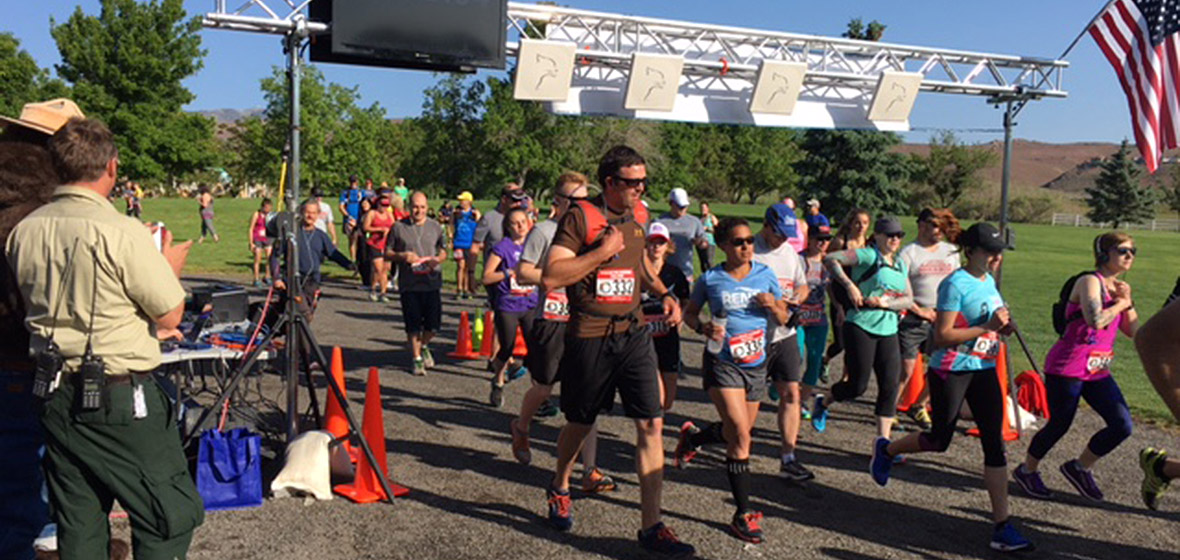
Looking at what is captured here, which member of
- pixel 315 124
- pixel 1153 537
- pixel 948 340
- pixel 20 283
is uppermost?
pixel 315 124

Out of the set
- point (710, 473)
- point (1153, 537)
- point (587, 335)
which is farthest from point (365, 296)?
point (1153, 537)

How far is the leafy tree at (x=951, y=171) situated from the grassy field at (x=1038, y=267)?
17222 millimetres

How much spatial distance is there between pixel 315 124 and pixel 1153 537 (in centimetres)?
7741

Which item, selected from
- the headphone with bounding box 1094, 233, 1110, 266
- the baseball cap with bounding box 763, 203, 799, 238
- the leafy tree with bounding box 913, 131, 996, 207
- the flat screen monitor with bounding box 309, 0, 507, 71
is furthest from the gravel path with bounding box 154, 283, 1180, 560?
the leafy tree with bounding box 913, 131, 996, 207

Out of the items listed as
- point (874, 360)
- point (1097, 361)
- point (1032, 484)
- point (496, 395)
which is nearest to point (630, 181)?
point (874, 360)

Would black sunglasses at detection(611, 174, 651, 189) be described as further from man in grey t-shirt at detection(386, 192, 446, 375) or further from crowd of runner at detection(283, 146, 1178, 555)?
man in grey t-shirt at detection(386, 192, 446, 375)

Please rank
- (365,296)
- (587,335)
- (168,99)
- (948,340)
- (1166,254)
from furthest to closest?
(168,99) < (1166,254) < (365,296) < (948,340) < (587,335)

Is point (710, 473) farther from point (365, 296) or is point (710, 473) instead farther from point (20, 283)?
point (365, 296)

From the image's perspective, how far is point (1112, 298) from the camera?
18.5 feet

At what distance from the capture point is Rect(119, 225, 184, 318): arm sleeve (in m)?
3.16

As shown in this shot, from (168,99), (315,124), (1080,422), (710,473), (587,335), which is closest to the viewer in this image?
(587,335)

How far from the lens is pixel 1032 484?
5941mm

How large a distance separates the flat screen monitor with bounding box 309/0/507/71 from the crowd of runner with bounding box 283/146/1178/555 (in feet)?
4.61

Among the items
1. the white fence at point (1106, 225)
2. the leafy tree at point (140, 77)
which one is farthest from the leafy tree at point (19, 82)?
the white fence at point (1106, 225)
